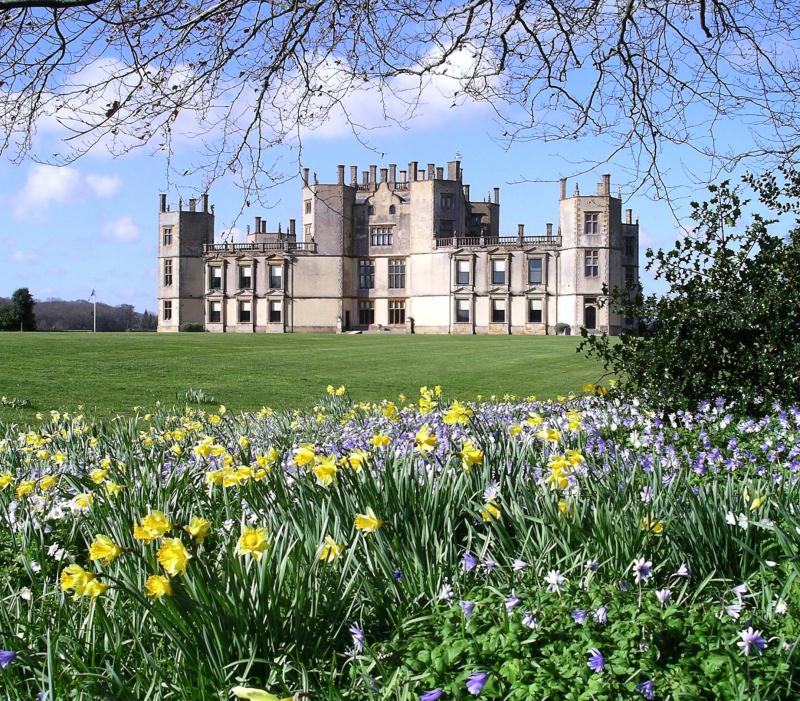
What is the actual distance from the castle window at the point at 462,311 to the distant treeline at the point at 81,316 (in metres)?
34.4

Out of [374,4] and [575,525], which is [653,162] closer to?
[374,4]

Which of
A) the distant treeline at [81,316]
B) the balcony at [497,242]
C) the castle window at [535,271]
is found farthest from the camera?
the distant treeline at [81,316]

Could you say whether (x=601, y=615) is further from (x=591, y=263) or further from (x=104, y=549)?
(x=591, y=263)

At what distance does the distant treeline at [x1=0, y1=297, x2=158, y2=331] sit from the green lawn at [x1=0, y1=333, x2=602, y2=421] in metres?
57.9

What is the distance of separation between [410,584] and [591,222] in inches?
2173

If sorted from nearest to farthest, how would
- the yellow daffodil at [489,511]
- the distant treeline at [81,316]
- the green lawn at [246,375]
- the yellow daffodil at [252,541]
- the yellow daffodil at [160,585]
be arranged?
the yellow daffodil at [160,585]
the yellow daffodil at [252,541]
the yellow daffodil at [489,511]
the green lawn at [246,375]
the distant treeline at [81,316]

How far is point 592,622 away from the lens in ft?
7.98

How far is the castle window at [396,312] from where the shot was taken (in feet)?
210

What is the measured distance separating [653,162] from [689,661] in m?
5.59

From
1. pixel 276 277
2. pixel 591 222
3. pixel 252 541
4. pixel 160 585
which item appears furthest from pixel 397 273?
pixel 160 585

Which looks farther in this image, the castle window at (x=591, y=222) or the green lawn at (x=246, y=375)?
the castle window at (x=591, y=222)

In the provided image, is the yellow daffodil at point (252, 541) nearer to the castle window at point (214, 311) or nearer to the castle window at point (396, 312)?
the castle window at point (396, 312)

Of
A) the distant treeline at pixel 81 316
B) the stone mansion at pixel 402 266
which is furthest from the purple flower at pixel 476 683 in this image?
the distant treeline at pixel 81 316

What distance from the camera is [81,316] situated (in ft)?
263
